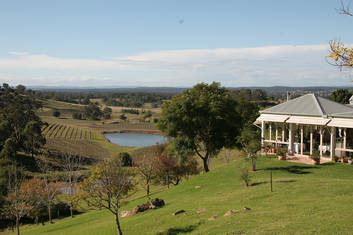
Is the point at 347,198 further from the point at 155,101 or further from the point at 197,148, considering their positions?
the point at 155,101

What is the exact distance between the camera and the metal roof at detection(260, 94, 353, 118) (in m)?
22.5

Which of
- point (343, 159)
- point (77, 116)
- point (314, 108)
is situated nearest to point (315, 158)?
point (343, 159)

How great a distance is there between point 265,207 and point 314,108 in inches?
541

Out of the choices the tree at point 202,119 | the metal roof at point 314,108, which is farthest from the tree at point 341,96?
the tree at point 202,119

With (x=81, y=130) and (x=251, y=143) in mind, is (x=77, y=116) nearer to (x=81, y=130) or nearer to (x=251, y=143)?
(x=81, y=130)

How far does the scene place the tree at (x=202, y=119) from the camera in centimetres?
2612

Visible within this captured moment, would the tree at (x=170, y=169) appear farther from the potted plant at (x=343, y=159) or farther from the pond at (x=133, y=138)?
the pond at (x=133, y=138)

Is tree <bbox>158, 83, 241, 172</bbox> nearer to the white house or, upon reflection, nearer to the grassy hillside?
the white house

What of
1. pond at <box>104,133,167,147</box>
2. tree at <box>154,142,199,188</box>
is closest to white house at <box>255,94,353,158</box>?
tree at <box>154,142,199,188</box>

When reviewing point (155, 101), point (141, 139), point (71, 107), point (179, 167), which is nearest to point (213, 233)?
point (179, 167)

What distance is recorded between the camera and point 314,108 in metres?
23.9

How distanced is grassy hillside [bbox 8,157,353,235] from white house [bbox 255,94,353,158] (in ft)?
8.25

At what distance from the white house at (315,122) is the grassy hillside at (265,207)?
2.51m

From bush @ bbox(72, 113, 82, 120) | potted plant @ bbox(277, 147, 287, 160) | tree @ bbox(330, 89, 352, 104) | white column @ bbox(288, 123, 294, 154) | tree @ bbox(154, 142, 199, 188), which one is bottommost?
bush @ bbox(72, 113, 82, 120)
